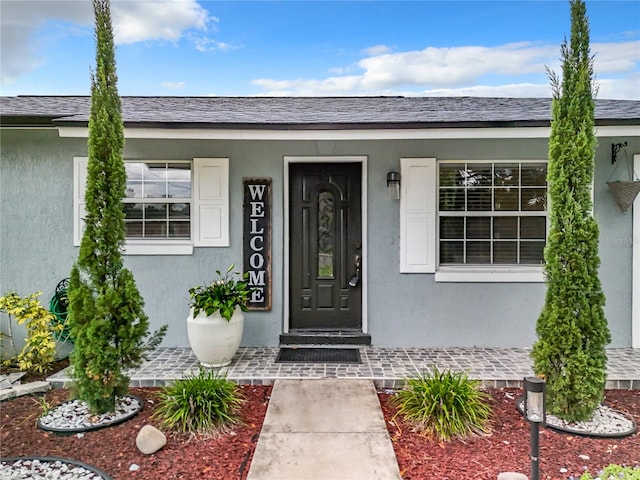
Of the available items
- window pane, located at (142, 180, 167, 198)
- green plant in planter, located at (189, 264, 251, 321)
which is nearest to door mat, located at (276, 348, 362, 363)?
green plant in planter, located at (189, 264, 251, 321)

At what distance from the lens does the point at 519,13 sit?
21.3 feet

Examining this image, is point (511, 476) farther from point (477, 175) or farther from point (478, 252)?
point (477, 175)

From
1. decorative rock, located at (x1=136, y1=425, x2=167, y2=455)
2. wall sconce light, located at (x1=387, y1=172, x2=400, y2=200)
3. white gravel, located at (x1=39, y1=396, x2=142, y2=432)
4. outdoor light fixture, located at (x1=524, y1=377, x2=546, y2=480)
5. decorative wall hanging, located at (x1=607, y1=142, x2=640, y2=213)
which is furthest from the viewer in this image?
wall sconce light, located at (x1=387, y1=172, x2=400, y2=200)

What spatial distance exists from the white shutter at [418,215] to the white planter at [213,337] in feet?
7.52

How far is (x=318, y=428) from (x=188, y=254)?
2.92 metres

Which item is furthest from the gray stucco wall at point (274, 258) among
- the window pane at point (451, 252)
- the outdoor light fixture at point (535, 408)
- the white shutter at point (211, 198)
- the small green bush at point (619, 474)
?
the small green bush at point (619, 474)

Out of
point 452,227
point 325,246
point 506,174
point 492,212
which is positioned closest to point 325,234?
point 325,246

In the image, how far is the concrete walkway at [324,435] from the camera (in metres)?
2.37

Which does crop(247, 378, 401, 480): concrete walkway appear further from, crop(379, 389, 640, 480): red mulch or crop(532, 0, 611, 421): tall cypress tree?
crop(532, 0, 611, 421): tall cypress tree

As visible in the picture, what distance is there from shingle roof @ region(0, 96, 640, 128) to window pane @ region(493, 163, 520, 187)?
642 mm

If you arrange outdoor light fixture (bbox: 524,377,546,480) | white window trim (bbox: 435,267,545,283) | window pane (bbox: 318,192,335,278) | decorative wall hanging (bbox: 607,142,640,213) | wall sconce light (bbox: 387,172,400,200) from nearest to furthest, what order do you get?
outdoor light fixture (bbox: 524,377,546,480) < decorative wall hanging (bbox: 607,142,640,213) < wall sconce light (bbox: 387,172,400,200) < white window trim (bbox: 435,267,545,283) < window pane (bbox: 318,192,335,278)

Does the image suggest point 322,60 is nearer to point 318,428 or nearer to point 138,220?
point 138,220

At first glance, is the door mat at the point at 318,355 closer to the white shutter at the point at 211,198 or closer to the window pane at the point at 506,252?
the white shutter at the point at 211,198

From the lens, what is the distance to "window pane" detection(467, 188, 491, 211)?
4.93 meters
